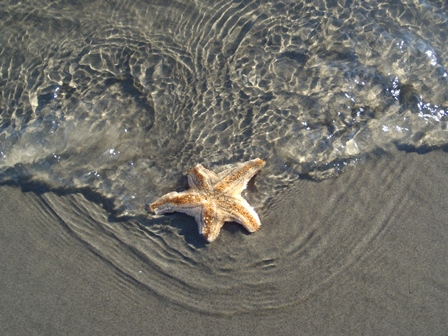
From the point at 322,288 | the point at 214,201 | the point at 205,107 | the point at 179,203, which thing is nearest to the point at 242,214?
the point at 214,201

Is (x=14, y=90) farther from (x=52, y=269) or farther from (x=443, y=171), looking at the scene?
(x=443, y=171)

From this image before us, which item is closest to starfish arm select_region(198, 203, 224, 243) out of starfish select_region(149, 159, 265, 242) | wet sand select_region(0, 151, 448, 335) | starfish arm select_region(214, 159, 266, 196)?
starfish select_region(149, 159, 265, 242)

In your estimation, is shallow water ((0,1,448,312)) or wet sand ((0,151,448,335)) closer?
wet sand ((0,151,448,335))

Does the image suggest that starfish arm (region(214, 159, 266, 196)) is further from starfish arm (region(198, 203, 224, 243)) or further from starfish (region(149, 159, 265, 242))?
starfish arm (region(198, 203, 224, 243))

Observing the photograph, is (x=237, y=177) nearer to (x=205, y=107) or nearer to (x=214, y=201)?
(x=214, y=201)

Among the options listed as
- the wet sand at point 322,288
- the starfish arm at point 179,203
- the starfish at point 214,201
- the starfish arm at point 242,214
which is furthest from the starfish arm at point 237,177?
the wet sand at point 322,288

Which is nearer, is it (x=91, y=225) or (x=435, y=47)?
(x=91, y=225)

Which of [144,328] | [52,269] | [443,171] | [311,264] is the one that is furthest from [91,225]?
[443,171]
